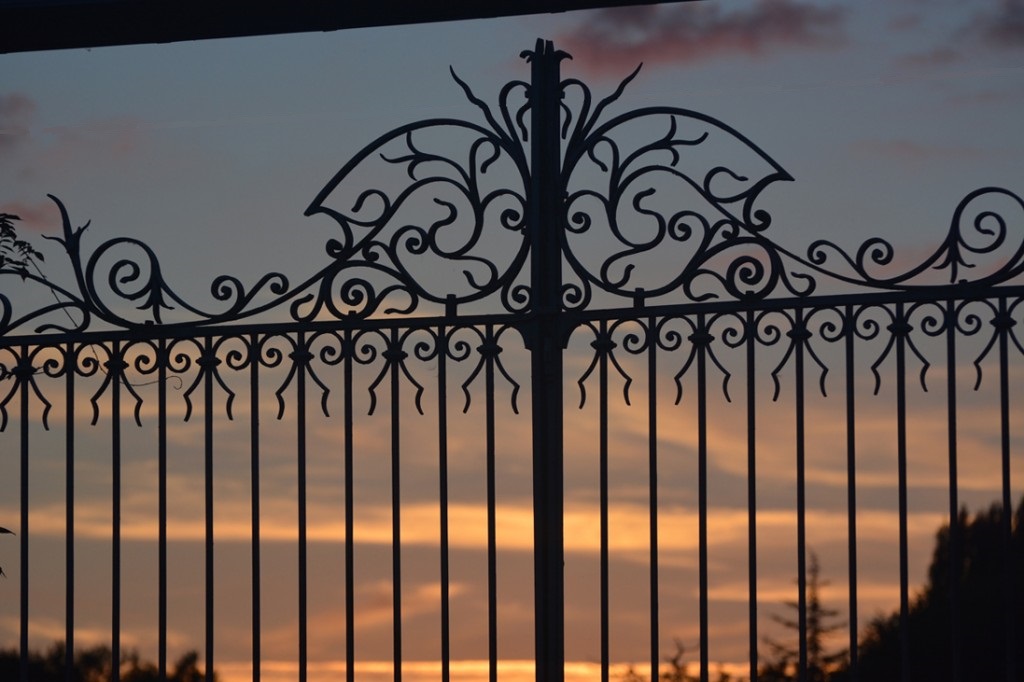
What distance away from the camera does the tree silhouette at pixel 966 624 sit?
35.4 feet

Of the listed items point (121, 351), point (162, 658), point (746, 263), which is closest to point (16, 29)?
point (121, 351)

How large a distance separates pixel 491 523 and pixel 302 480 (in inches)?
39.1

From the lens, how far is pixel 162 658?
25.6ft

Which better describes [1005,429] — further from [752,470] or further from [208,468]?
[208,468]

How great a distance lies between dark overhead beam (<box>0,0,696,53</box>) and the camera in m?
8.20

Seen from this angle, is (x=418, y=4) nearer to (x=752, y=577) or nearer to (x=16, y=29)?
(x=16, y=29)

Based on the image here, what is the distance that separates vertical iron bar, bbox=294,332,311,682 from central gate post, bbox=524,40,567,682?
3.77 ft

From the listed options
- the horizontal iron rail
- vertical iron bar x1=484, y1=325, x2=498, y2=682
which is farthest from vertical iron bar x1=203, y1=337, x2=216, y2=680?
vertical iron bar x1=484, y1=325, x2=498, y2=682

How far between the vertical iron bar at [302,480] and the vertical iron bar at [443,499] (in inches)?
26.7

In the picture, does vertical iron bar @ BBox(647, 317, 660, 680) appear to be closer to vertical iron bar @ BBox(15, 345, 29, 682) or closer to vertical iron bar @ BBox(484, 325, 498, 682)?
vertical iron bar @ BBox(484, 325, 498, 682)

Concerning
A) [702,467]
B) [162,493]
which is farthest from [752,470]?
[162,493]

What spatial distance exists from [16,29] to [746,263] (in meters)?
4.16

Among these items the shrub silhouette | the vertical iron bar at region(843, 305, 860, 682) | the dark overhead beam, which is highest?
the dark overhead beam

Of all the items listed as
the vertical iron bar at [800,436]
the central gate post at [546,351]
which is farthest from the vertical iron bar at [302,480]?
the vertical iron bar at [800,436]
